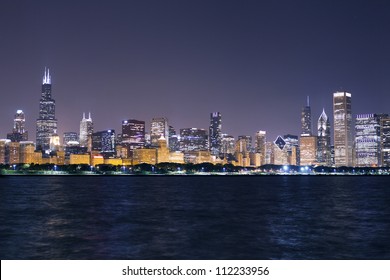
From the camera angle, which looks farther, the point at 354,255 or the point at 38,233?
the point at 38,233

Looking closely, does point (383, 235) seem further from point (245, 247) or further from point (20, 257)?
point (20, 257)

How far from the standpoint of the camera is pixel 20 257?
31891mm

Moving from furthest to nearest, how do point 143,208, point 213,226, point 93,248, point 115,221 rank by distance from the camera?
point 143,208, point 115,221, point 213,226, point 93,248

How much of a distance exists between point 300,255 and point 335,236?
9469mm

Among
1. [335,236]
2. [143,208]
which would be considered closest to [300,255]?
[335,236]

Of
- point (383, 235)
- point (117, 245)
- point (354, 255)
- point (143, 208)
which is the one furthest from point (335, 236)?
point (143, 208)

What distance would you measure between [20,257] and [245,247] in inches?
556

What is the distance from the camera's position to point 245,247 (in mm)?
35000

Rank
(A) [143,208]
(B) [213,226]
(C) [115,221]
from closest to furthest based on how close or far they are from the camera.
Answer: (B) [213,226] → (C) [115,221] → (A) [143,208]

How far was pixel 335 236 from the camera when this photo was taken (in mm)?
40688

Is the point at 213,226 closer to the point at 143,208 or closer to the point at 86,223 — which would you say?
the point at 86,223

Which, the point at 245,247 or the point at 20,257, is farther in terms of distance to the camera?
the point at 245,247
